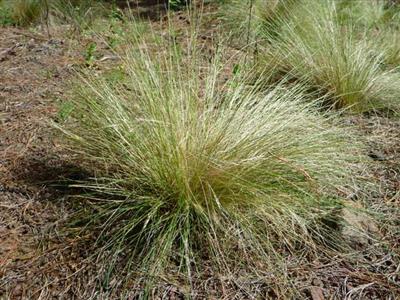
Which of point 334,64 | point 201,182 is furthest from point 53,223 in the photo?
point 334,64

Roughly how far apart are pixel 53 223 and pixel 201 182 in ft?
1.90

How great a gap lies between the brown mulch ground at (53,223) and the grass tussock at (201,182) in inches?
4.5

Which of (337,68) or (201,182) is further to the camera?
(337,68)

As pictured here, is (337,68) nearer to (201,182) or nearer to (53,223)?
(201,182)

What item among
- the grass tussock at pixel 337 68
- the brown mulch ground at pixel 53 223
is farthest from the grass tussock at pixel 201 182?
the grass tussock at pixel 337 68

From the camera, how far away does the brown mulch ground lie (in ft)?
5.22

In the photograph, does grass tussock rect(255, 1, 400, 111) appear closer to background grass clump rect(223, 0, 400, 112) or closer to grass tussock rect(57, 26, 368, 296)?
background grass clump rect(223, 0, 400, 112)

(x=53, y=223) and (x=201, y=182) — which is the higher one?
(x=201, y=182)

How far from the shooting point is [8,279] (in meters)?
1.61

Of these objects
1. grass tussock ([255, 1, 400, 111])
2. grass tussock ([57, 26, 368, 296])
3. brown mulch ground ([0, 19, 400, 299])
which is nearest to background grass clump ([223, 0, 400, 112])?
grass tussock ([255, 1, 400, 111])

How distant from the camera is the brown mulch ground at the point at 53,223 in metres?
1.59

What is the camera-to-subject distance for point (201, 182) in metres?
1.77

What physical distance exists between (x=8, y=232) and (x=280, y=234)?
1.00 metres

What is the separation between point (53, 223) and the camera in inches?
71.4
